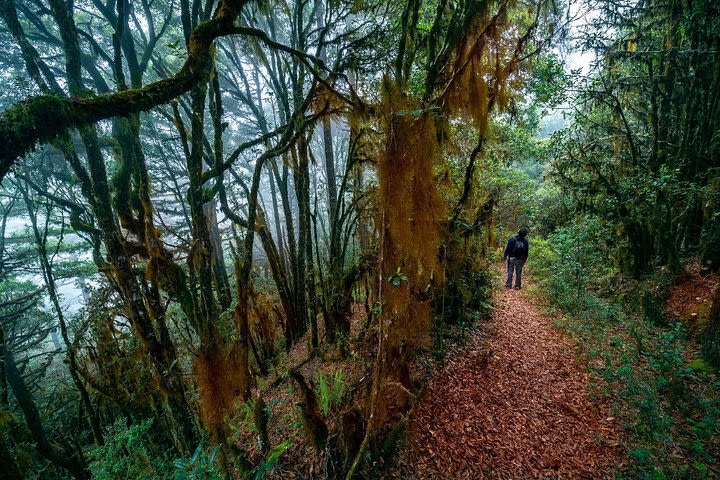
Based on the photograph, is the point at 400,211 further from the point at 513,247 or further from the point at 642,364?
the point at 513,247

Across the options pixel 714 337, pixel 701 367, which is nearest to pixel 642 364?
pixel 701 367

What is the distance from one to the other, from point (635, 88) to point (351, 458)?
43.1 ft

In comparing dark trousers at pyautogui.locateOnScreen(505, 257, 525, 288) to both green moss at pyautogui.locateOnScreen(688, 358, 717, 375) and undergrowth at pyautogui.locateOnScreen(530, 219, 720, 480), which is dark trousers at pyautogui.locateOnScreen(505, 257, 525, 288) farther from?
green moss at pyautogui.locateOnScreen(688, 358, 717, 375)

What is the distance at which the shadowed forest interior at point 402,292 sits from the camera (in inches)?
134

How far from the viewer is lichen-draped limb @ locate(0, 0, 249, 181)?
2.48 m

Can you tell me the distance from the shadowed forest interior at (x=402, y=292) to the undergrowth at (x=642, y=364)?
4 cm

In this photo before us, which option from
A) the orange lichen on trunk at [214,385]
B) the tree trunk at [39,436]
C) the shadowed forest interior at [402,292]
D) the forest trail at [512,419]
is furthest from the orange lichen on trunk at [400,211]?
the tree trunk at [39,436]

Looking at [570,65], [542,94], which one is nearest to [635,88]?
[570,65]

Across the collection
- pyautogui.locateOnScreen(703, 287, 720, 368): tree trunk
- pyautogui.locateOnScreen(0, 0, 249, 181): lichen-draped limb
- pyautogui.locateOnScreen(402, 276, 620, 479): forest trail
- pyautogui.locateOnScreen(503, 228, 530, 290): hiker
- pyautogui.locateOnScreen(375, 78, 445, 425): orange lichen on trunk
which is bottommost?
pyautogui.locateOnScreen(402, 276, 620, 479): forest trail

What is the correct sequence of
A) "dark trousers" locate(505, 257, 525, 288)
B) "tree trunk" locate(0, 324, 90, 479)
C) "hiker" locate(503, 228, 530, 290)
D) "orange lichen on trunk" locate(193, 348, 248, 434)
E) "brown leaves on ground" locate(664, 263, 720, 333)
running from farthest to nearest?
"dark trousers" locate(505, 257, 525, 288)
"hiker" locate(503, 228, 530, 290)
"brown leaves on ground" locate(664, 263, 720, 333)
"tree trunk" locate(0, 324, 90, 479)
"orange lichen on trunk" locate(193, 348, 248, 434)

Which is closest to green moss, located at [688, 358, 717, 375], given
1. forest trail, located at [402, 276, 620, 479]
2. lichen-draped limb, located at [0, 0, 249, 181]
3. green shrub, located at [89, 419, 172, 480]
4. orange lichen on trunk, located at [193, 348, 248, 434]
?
forest trail, located at [402, 276, 620, 479]

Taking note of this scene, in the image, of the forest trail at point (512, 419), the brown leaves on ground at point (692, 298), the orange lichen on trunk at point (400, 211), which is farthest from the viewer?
the brown leaves on ground at point (692, 298)

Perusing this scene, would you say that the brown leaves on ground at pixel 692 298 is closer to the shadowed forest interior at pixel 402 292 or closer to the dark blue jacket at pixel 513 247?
the shadowed forest interior at pixel 402 292

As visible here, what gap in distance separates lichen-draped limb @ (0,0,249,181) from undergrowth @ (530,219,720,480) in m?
6.91
